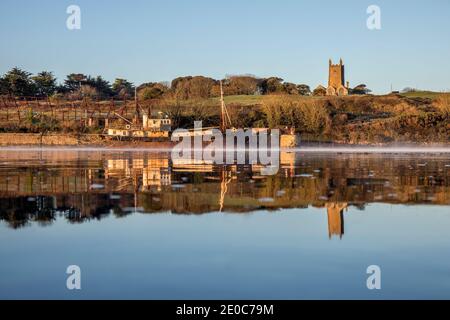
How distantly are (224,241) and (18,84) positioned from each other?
11788cm

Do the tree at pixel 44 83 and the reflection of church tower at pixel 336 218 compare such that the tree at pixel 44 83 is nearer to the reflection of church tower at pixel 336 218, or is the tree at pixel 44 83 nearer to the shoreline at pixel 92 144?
the shoreline at pixel 92 144

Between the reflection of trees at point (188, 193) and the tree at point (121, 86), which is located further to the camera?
the tree at point (121, 86)

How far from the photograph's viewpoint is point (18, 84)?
387 feet

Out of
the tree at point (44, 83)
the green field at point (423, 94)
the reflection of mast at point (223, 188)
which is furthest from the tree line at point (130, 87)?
the reflection of mast at point (223, 188)

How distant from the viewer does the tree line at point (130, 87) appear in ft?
389

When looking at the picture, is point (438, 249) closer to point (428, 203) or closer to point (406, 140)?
point (428, 203)

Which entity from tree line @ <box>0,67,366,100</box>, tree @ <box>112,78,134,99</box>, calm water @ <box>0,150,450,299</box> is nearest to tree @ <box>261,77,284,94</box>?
tree line @ <box>0,67,366,100</box>

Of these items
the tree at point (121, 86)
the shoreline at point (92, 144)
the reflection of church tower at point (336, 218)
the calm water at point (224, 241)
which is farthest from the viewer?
the tree at point (121, 86)

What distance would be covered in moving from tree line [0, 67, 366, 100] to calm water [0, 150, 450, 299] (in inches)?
3734

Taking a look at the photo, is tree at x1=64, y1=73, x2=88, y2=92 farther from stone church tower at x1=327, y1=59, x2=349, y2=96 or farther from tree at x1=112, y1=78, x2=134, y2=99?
stone church tower at x1=327, y1=59, x2=349, y2=96

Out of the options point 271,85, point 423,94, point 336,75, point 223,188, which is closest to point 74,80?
point 271,85

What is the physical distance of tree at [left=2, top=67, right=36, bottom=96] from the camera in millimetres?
116750

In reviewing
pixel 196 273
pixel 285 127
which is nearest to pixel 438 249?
pixel 196 273

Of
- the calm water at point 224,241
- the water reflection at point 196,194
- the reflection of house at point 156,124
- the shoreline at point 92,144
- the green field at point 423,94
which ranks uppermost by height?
the green field at point 423,94
